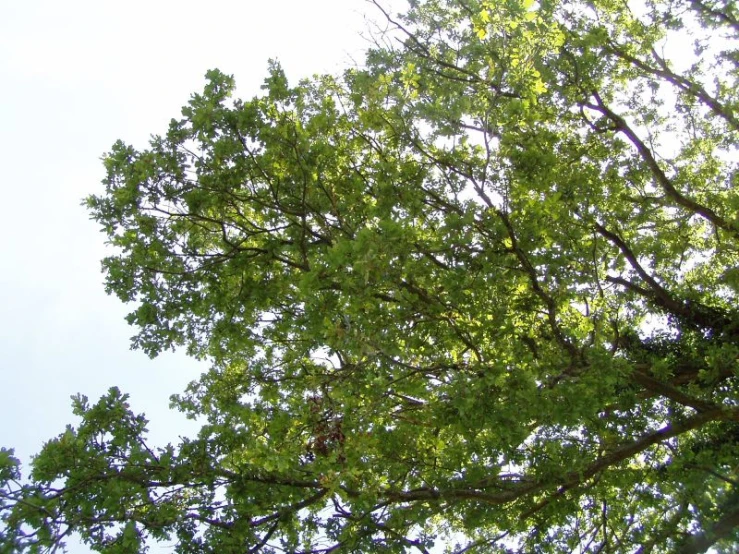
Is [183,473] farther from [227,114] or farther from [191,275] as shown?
[227,114]

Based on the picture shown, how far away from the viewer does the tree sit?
23.0ft

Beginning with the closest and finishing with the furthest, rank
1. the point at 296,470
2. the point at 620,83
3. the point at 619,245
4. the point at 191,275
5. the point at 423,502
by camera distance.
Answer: the point at 296,470, the point at 423,502, the point at 191,275, the point at 619,245, the point at 620,83

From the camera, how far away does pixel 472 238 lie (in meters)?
7.91

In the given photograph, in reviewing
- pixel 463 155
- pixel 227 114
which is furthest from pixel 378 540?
pixel 227 114

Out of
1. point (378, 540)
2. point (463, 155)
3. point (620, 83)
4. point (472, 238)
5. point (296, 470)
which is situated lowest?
point (378, 540)

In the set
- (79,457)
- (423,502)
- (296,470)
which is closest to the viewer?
(79,457)

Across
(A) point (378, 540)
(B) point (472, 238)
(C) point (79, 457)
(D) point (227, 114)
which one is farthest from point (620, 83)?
(C) point (79, 457)

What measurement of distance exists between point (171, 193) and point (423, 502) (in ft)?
17.6

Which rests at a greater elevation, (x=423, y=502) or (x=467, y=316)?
(x=467, y=316)

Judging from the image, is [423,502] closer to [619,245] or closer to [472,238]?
[472,238]

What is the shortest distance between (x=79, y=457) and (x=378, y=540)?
370 centimetres

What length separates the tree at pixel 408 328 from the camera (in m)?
7.01

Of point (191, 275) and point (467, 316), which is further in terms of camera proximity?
point (191, 275)

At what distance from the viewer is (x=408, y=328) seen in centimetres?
758
